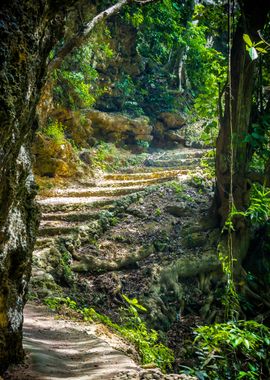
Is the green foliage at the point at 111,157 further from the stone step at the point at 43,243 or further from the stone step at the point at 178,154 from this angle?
the stone step at the point at 43,243

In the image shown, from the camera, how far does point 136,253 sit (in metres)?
5.71

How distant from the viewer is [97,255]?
549 cm

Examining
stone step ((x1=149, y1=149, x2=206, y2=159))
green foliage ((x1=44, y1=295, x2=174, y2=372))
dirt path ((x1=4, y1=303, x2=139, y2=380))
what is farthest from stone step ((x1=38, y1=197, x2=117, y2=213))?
stone step ((x1=149, y1=149, x2=206, y2=159))

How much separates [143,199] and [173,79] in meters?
11.7

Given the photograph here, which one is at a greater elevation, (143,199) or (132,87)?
(132,87)

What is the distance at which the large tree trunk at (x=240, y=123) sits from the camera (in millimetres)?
5129

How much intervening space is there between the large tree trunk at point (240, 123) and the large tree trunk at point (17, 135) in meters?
4.10


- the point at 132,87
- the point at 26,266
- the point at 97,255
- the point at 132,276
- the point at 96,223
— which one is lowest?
the point at 132,276

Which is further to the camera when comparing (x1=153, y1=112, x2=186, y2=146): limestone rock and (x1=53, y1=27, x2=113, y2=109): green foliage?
(x1=153, y1=112, x2=186, y2=146): limestone rock

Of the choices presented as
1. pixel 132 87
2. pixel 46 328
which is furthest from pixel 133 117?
pixel 46 328

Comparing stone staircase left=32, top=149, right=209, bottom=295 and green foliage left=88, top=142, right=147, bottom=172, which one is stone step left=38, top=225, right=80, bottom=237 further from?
green foliage left=88, top=142, right=147, bottom=172

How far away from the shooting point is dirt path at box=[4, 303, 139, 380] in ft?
6.79

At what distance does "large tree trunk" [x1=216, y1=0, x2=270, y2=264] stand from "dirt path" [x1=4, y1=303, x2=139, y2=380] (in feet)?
11.7

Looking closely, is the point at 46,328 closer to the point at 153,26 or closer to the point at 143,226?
the point at 143,226
